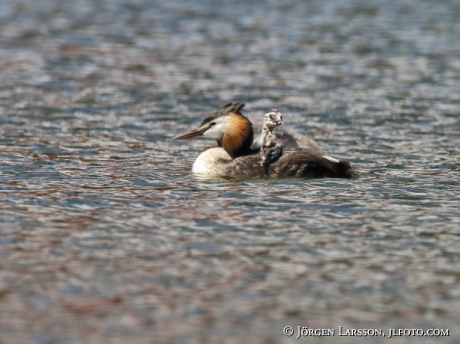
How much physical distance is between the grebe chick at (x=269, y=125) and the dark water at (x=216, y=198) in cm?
104

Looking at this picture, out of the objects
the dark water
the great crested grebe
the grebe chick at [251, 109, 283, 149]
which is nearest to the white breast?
the great crested grebe

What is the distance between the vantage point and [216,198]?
11.6m

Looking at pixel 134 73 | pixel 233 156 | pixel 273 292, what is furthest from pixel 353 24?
pixel 273 292

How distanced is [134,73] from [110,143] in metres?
6.75

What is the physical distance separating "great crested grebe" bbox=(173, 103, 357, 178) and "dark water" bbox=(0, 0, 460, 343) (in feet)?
0.74

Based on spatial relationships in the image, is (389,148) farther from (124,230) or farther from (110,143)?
(124,230)

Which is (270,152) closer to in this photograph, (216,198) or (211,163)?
(211,163)

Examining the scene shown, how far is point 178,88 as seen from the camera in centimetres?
2030

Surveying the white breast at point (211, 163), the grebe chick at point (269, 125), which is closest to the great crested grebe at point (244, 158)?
the white breast at point (211, 163)

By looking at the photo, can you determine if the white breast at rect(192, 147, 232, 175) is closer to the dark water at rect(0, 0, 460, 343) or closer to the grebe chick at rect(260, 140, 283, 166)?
the dark water at rect(0, 0, 460, 343)

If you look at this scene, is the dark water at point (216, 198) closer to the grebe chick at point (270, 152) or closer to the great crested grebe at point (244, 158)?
the great crested grebe at point (244, 158)

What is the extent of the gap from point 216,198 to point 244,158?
1.56m

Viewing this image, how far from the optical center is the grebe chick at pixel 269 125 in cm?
1316

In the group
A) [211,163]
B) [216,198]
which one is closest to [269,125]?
[211,163]
